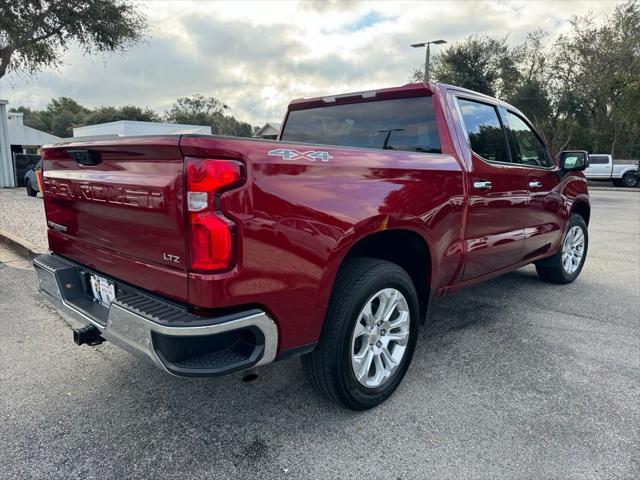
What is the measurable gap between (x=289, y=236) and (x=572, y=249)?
4.49 metres

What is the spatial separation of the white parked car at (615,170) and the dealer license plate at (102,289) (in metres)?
27.5

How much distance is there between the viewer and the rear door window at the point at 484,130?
3490mm

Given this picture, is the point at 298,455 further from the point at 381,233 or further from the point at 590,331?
the point at 590,331

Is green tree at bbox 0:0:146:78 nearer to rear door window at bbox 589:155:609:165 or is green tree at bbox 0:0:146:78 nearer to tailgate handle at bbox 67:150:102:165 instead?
tailgate handle at bbox 67:150:102:165

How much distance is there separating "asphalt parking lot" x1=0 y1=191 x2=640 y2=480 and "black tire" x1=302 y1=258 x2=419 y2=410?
192mm

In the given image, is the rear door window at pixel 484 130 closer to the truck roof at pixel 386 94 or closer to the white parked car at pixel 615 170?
the truck roof at pixel 386 94

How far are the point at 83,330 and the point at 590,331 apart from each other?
3848 mm

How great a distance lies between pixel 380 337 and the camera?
9.02ft

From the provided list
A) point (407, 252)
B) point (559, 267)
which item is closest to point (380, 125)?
point (407, 252)

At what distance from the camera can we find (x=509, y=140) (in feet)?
13.1

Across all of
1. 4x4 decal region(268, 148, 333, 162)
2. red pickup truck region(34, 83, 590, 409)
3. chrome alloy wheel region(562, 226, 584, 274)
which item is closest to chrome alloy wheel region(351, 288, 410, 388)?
red pickup truck region(34, 83, 590, 409)

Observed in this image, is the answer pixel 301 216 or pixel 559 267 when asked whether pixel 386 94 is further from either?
pixel 559 267

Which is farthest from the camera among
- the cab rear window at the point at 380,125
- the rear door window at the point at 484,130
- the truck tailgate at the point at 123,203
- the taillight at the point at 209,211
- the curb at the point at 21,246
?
the curb at the point at 21,246

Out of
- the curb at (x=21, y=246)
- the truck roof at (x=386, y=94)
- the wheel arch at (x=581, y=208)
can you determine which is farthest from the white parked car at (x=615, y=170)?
the curb at (x=21, y=246)
